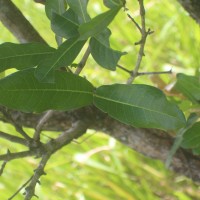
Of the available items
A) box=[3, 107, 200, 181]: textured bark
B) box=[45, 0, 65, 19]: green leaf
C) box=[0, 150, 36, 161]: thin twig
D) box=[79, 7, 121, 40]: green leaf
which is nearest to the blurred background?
box=[3, 107, 200, 181]: textured bark

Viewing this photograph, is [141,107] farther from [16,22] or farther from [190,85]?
[16,22]

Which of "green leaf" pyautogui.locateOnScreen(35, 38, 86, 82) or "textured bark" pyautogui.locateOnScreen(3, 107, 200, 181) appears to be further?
"textured bark" pyautogui.locateOnScreen(3, 107, 200, 181)

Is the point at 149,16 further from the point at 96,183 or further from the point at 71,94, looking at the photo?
the point at 71,94

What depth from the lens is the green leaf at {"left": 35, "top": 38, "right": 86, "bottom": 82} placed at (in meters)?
0.41

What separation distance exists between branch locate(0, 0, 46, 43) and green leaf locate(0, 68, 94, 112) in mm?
203

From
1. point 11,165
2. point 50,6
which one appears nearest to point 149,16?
point 11,165

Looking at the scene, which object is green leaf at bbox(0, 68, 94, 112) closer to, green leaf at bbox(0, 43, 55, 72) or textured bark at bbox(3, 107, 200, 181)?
green leaf at bbox(0, 43, 55, 72)

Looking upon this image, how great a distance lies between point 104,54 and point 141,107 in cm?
7

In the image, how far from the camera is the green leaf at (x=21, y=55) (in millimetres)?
447

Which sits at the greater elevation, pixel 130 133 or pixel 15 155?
pixel 130 133

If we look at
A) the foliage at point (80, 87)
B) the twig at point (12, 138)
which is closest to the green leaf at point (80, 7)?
the foliage at point (80, 87)

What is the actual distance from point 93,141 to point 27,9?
0.46m

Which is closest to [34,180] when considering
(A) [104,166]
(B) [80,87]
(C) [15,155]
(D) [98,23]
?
(C) [15,155]

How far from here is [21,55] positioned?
454mm
